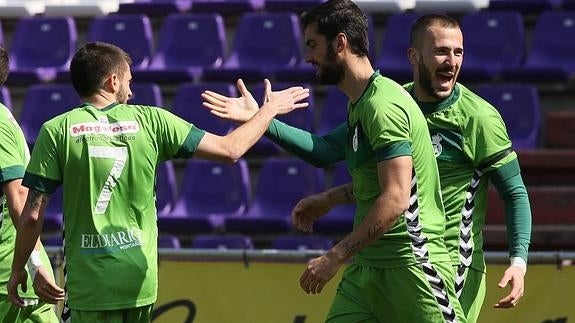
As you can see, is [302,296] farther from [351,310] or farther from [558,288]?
[351,310]

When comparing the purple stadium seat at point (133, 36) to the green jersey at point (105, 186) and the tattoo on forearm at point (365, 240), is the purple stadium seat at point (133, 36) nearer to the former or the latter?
the green jersey at point (105, 186)

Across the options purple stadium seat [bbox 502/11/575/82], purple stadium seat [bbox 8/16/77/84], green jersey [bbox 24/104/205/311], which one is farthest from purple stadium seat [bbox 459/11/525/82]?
green jersey [bbox 24/104/205/311]

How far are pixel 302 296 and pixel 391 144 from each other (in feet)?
9.63

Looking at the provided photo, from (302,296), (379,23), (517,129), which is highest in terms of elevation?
(379,23)

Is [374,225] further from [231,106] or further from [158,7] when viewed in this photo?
[158,7]

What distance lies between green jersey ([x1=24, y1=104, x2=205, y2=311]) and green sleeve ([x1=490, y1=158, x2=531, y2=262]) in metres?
1.56

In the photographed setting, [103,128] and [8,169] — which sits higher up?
[103,128]

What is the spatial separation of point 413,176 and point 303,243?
4661 millimetres

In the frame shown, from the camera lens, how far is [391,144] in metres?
5.29

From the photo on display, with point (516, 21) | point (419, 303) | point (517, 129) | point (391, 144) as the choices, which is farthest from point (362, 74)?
point (516, 21)

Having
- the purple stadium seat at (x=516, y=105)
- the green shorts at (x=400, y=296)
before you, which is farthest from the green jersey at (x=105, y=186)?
the purple stadium seat at (x=516, y=105)

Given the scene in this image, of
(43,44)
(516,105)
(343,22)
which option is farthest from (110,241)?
(43,44)

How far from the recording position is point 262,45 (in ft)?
39.7

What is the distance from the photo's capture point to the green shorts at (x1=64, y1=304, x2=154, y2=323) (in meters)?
5.61
